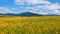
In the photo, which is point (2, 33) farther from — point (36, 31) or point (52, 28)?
point (52, 28)

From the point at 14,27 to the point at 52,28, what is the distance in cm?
182

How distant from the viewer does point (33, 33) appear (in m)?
8.45

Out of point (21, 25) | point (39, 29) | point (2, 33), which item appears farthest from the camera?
point (21, 25)

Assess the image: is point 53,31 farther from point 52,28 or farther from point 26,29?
point 26,29

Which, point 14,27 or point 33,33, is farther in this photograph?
point 14,27

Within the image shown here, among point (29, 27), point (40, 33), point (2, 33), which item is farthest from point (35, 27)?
point (2, 33)

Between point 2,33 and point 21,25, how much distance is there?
184 cm

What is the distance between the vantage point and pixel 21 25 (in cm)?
996

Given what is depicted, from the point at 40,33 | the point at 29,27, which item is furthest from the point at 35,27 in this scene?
the point at 40,33

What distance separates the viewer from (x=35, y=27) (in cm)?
941

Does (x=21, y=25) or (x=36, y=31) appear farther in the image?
(x=21, y=25)

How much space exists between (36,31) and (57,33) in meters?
0.92

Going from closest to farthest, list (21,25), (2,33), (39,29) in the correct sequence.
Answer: (2,33)
(39,29)
(21,25)

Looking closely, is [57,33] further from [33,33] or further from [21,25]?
[21,25]
